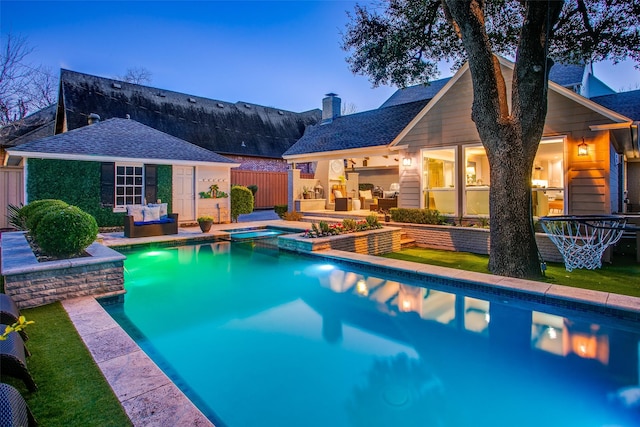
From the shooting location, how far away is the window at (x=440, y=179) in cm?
1131

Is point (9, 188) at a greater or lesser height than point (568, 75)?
lesser

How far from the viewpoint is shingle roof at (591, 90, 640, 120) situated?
1059 centimetres

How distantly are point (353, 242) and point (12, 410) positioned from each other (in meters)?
8.00

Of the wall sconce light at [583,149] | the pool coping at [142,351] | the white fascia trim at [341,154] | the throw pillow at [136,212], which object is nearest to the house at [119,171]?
the throw pillow at [136,212]

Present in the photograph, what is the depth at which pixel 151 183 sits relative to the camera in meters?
13.9

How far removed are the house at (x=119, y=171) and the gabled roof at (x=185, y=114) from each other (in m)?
4.35

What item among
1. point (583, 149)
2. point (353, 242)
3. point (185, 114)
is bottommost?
point (353, 242)

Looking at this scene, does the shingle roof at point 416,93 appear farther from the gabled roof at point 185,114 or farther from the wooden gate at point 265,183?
the wooden gate at point 265,183

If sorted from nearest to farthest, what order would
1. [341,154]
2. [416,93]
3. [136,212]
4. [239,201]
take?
[136,212], [341,154], [239,201], [416,93]

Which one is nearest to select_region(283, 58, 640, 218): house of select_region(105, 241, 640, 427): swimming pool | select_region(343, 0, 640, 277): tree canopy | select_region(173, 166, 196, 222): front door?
select_region(343, 0, 640, 277): tree canopy

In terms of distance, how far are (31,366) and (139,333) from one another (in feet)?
5.00

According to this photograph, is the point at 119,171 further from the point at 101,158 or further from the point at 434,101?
the point at 434,101

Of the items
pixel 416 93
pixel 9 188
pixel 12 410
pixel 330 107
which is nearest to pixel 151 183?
pixel 9 188

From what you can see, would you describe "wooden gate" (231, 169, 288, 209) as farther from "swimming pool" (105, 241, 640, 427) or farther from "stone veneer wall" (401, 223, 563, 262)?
"swimming pool" (105, 241, 640, 427)
